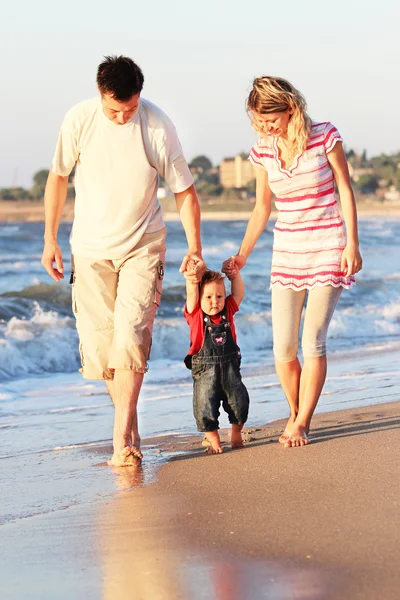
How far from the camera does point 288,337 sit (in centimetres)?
540

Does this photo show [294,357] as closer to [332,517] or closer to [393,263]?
[332,517]

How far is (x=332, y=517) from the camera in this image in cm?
379

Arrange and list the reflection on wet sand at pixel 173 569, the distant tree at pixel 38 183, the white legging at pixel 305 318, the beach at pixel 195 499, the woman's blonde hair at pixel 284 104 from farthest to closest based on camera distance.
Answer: the distant tree at pixel 38 183
the white legging at pixel 305 318
the woman's blonde hair at pixel 284 104
the beach at pixel 195 499
the reflection on wet sand at pixel 173 569

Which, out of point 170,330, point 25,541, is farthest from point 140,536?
point 170,330

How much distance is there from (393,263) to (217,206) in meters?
32.1

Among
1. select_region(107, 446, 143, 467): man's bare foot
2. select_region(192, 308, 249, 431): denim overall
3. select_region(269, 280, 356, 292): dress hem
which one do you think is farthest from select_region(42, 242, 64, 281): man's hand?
select_region(269, 280, 356, 292): dress hem

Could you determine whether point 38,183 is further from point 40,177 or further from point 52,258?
point 52,258

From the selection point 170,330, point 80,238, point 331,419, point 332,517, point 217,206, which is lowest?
point 217,206

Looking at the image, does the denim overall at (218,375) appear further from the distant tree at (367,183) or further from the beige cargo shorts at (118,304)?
the distant tree at (367,183)

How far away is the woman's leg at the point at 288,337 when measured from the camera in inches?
210

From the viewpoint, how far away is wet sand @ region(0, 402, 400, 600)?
318cm

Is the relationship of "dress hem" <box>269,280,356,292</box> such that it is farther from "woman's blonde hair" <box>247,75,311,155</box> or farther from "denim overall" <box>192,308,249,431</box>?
"woman's blonde hair" <box>247,75,311,155</box>

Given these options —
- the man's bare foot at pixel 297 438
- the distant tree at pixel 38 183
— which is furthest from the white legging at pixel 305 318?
the distant tree at pixel 38 183

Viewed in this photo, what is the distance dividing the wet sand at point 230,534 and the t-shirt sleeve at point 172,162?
128 cm
